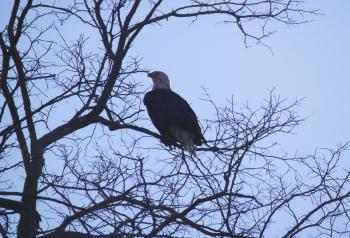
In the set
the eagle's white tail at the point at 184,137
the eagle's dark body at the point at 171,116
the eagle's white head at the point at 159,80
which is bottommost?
the eagle's white tail at the point at 184,137

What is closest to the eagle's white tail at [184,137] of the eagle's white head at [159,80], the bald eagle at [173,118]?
the bald eagle at [173,118]

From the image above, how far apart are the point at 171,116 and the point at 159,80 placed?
4.00 ft

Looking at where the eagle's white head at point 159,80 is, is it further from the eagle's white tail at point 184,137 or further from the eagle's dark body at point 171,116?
the eagle's white tail at point 184,137

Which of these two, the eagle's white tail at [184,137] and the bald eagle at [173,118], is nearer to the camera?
the eagle's white tail at [184,137]

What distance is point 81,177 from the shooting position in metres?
4.38

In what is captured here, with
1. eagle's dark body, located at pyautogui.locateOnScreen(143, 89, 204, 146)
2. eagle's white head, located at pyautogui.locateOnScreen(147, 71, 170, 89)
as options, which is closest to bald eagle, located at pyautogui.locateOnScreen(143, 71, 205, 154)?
eagle's dark body, located at pyautogui.locateOnScreen(143, 89, 204, 146)

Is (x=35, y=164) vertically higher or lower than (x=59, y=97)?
lower

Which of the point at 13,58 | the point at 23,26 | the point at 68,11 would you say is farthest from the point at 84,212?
the point at 68,11

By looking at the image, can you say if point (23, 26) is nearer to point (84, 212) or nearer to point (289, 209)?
point (84, 212)

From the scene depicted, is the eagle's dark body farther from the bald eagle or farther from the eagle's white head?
the eagle's white head

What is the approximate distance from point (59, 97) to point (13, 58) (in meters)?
0.67

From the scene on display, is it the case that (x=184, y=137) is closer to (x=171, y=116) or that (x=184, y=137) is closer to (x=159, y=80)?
(x=171, y=116)

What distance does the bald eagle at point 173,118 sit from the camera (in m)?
6.76

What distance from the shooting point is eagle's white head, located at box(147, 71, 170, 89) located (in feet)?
26.0
